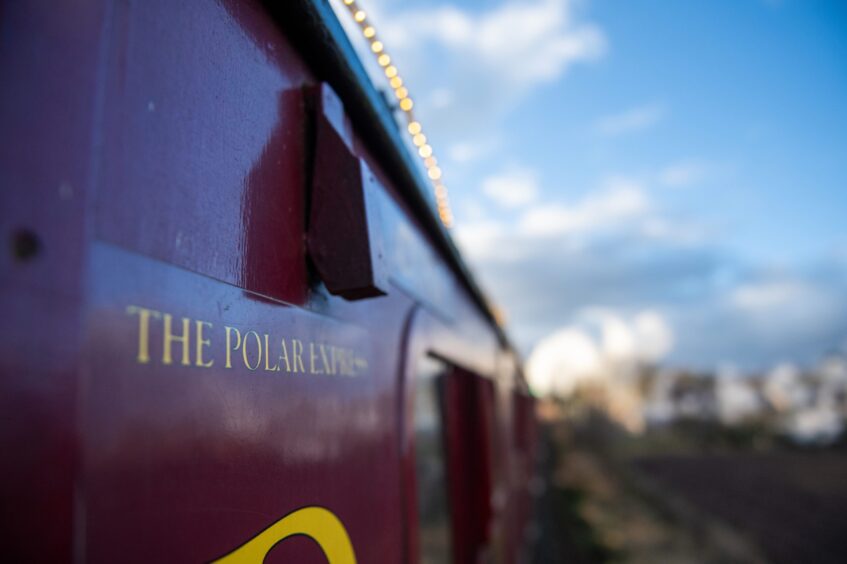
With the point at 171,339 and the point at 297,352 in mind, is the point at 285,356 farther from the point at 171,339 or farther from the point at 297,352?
the point at 171,339

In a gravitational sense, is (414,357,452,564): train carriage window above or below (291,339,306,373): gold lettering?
below

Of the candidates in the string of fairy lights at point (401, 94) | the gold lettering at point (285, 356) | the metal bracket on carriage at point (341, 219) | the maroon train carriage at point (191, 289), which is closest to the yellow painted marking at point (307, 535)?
the maroon train carriage at point (191, 289)

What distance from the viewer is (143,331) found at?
725mm

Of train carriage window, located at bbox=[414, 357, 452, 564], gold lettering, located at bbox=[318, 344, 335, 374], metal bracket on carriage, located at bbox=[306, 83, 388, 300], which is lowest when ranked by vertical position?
train carriage window, located at bbox=[414, 357, 452, 564]

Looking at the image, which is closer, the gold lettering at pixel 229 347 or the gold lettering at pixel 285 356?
the gold lettering at pixel 229 347

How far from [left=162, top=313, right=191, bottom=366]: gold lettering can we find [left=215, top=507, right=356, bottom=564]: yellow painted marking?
0.31 metres

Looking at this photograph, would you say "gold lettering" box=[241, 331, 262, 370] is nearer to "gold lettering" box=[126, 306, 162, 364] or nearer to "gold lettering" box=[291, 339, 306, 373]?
"gold lettering" box=[291, 339, 306, 373]

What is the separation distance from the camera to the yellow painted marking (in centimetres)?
91

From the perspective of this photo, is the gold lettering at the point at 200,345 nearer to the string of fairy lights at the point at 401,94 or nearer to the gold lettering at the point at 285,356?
the gold lettering at the point at 285,356

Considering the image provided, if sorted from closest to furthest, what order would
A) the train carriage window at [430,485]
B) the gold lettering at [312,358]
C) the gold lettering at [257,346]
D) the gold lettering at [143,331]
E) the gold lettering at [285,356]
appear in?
1. the gold lettering at [143,331]
2. the gold lettering at [257,346]
3. the gold lettering at [285,356]
4. the gold lettering at [312,358]
5. the train carriage window at [430,485]

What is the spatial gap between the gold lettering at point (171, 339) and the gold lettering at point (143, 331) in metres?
0.03

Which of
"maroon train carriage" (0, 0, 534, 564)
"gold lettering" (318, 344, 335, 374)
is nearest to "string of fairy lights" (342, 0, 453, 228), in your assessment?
"maroon train carriage" (0, 0, 534, 564)

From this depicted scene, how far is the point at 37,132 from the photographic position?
2.08 ft

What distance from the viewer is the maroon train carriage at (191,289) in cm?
61
